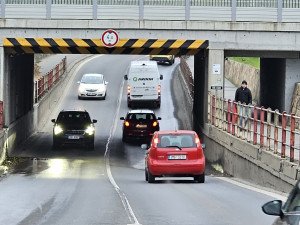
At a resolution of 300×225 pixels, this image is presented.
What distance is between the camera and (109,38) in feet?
104

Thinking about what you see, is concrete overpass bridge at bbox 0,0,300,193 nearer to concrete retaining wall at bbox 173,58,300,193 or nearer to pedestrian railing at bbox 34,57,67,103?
concrete retaining wall at bbox 173,58,300,193

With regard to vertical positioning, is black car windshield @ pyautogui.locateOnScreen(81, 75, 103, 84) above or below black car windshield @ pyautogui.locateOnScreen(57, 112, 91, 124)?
above

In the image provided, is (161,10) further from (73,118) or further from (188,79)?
(188,79)

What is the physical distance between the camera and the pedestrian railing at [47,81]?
49.5 m

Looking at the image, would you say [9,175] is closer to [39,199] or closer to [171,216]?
[39,199]

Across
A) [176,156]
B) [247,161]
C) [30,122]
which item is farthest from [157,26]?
[30,122]

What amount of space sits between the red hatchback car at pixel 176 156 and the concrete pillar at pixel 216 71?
9.72 m

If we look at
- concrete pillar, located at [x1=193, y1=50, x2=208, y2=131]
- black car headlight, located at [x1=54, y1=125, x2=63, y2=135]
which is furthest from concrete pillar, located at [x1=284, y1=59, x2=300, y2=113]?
black car headlight, located at [x1=54, y1=125, x2=63, y2=135]

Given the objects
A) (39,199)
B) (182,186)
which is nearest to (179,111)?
(182,186)

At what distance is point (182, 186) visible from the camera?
2209 centimetres

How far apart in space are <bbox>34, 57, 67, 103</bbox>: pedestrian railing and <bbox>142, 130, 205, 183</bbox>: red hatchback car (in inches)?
1044

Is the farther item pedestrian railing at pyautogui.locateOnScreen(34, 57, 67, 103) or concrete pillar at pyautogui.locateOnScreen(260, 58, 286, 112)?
pedestrian railing at pyautogui.locateOnScreen(34, 57, 67, 103)

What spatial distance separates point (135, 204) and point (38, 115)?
32.5m

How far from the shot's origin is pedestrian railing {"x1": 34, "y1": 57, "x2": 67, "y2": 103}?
162ft
